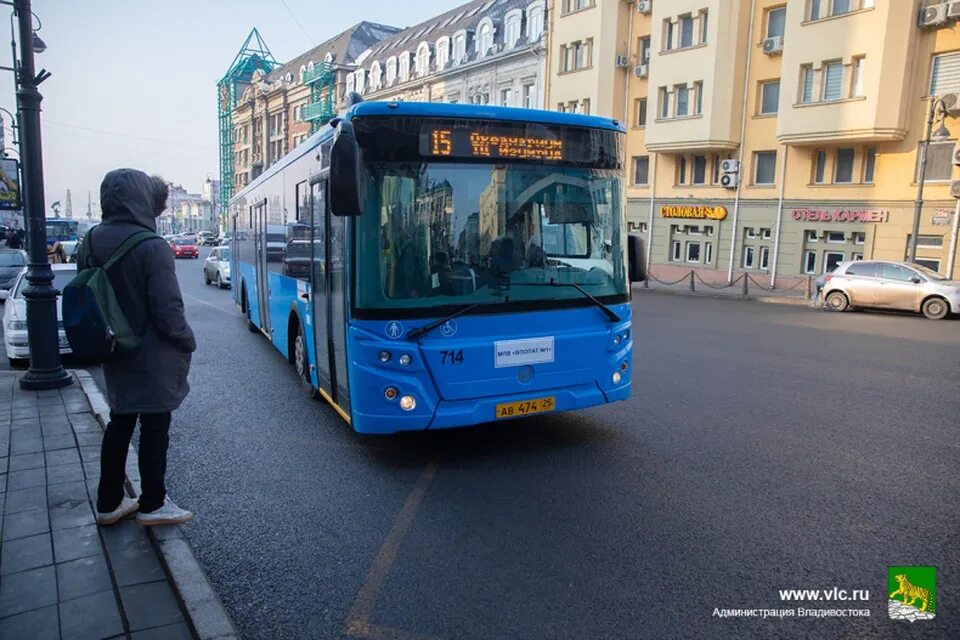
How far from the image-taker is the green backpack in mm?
3615

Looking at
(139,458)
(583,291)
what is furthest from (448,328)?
(139,458)

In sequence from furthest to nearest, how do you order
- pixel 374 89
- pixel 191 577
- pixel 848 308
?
1. pixel 374 89
2. pixel 848 308
3. pixel 191 577

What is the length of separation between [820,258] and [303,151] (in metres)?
24.7

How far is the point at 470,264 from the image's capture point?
517cm

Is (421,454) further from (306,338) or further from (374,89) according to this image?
(374,89)

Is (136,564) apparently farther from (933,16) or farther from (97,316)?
(933,16)

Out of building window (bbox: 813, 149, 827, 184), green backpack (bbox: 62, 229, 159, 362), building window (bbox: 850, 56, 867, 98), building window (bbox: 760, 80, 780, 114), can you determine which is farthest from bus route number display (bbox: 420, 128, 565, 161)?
building window (bbox: 760, 80, 780, 114)

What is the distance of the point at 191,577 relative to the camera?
11.4ft

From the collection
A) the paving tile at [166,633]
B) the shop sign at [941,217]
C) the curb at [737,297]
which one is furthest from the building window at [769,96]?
the paving tile at [166,633]

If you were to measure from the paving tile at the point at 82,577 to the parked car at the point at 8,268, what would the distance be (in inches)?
651

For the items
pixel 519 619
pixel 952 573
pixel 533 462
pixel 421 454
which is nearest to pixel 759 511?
pixel 952 573

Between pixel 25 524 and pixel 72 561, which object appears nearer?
pixel 72 561

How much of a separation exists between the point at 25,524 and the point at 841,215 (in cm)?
2753

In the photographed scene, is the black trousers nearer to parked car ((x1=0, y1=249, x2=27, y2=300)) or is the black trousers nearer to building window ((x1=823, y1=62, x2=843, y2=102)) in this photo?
parked car ((x1=0, y1=249, x2=27, y2=300))
